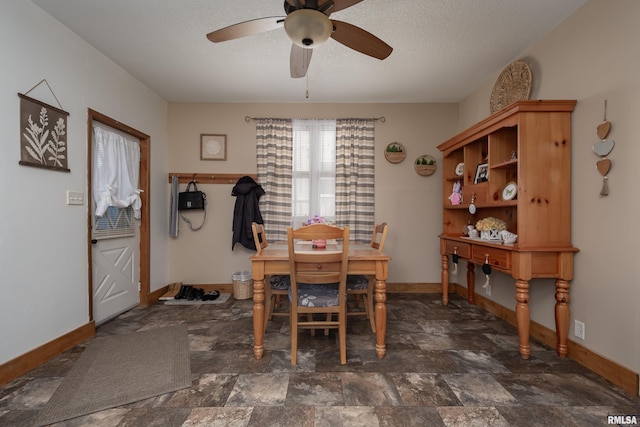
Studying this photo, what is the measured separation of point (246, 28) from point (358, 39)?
0.71 m

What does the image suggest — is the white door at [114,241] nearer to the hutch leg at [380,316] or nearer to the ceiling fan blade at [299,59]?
the ceiling fan blade at [299,59]

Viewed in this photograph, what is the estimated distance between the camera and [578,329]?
6.48ft

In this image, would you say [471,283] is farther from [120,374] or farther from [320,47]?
[120,374]

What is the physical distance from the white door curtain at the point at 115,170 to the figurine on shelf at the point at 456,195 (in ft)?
11.6

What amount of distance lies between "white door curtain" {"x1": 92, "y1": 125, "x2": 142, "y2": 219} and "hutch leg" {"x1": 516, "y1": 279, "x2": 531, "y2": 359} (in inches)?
141

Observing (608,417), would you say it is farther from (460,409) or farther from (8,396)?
(8,396)

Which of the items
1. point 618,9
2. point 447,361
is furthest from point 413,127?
point 447,361

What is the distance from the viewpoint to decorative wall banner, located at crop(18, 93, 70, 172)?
6.13ft

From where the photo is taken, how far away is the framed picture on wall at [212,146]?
3.71 meters

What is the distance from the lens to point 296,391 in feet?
5.40

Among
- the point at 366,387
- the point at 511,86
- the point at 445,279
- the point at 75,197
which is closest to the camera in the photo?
the point at 366,387

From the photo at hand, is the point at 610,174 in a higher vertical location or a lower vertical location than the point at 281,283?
higher

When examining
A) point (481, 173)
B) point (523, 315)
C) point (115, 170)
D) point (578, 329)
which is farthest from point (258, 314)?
point (481, 173)

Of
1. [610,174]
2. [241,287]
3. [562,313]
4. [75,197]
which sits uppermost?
[610,174]
